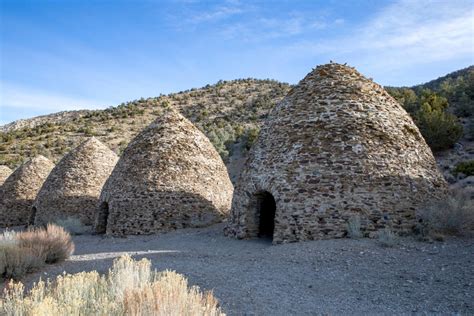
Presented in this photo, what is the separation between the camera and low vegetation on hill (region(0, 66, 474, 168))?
1028 inches

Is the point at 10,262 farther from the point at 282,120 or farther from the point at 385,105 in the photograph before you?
the point at 385,105

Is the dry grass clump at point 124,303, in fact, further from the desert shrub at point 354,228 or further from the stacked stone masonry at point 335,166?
the stacked stone masonry at point 335,166

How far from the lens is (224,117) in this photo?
42594 millimetres

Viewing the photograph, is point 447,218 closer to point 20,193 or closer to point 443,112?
point 443,112

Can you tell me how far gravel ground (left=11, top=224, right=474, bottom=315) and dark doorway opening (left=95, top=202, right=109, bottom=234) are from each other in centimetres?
480

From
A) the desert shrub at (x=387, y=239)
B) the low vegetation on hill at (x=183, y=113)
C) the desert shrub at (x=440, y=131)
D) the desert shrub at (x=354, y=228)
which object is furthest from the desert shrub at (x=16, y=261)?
the low vegetation on hill at (x=183, y=113)

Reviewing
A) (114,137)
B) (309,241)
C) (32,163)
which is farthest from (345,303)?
(114,137)

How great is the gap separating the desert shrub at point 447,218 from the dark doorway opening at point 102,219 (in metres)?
10.3

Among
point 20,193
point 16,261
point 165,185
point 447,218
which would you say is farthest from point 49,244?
point 20,193

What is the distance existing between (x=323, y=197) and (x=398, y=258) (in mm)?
2389

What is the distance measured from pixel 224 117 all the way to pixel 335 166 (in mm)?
33209

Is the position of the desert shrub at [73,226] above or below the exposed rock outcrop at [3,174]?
below

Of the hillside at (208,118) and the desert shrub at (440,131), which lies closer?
the desert shrub at (440,131)

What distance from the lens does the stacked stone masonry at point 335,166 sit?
9.51 metres
